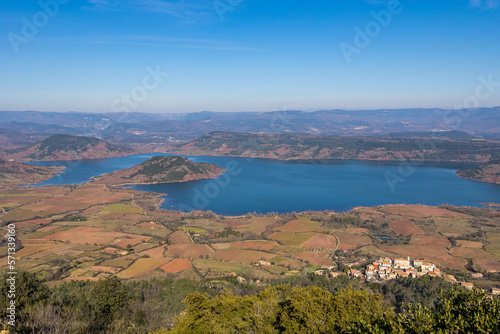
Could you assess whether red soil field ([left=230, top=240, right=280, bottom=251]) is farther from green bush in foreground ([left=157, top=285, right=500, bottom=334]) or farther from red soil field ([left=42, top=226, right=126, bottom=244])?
green bush in foreground ([left=157, top=285, right=500, bottom=334])

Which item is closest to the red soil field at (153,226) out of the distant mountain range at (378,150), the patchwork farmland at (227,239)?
the patchwork farmland at (227,239)

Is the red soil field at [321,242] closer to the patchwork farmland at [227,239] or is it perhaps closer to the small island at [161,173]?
the patchwork farmland at [227,239]

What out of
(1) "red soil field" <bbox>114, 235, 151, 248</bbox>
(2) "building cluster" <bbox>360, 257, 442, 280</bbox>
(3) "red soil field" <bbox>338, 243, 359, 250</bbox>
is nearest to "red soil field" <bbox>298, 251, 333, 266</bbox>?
(3) "red soil field" <bbox>338, 243, 359, 250</bbox>

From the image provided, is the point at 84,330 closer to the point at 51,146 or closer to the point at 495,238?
the point at 495,238

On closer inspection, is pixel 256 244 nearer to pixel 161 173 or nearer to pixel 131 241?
pixel 131 241

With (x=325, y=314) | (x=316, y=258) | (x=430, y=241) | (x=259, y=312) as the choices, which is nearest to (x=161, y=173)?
(x=316, y=258)

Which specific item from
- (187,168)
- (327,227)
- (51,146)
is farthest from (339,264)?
(51,146)
